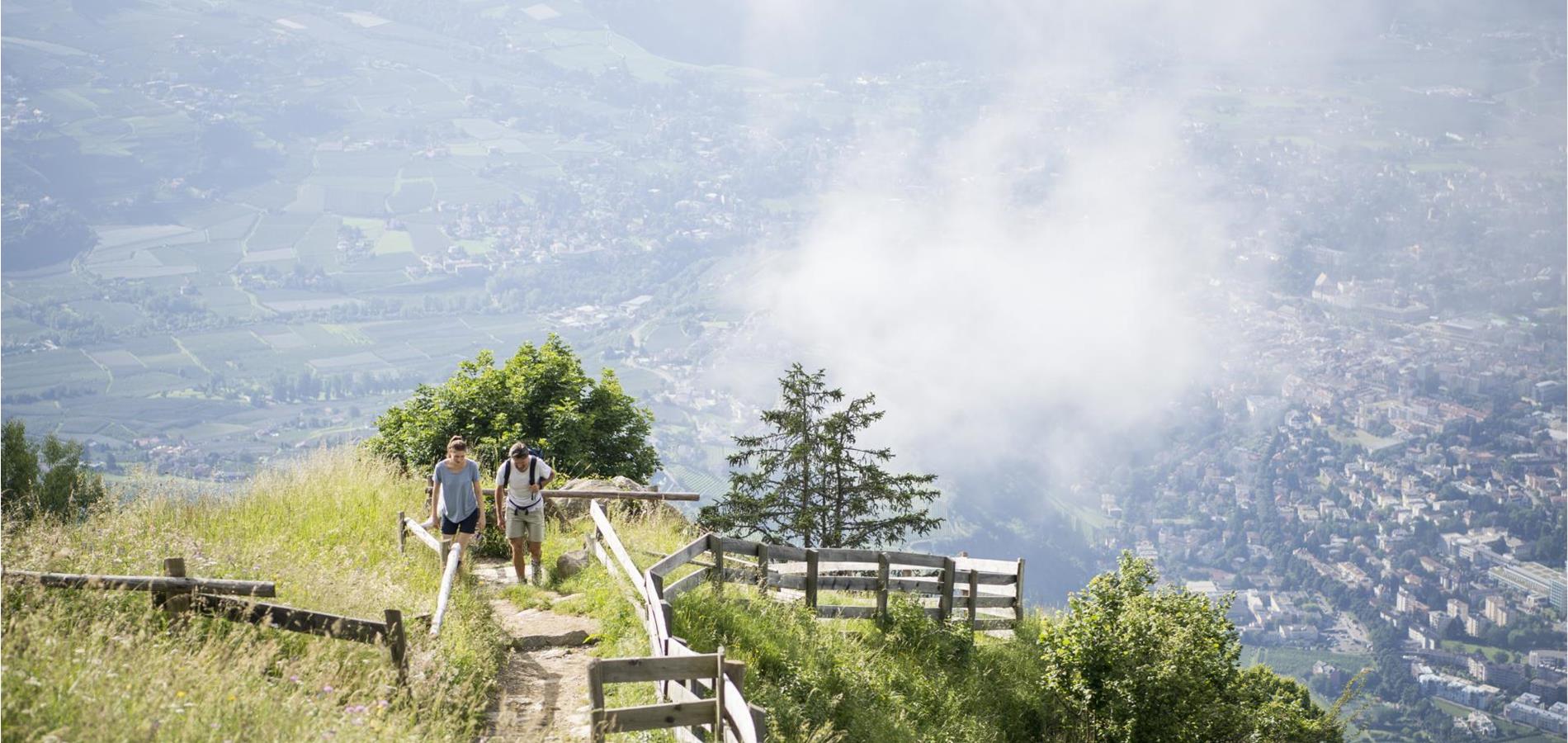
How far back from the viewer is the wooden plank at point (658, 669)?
8.36m

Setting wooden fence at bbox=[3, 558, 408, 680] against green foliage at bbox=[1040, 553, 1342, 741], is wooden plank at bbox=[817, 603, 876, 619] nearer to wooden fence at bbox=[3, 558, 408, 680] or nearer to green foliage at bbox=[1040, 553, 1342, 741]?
green foliage at bbox=[1040, 553, 1342, 741]

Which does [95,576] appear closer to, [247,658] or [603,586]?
[247,658]

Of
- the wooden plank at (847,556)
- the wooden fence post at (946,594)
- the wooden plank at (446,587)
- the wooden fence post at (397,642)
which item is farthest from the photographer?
the wooden fence post at (946,594)

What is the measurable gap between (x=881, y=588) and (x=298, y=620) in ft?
28.2

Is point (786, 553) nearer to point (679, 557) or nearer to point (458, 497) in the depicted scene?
point (679, 557)

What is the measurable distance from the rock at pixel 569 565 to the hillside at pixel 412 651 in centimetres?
33

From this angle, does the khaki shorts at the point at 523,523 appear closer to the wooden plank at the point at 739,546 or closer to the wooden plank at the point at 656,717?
the wooden plank at the point at 739,546

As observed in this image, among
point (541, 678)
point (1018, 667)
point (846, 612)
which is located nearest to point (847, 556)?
point (846, 612)

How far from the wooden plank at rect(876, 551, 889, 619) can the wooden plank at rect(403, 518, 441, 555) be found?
18.9ft

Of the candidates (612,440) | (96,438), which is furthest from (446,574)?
(96,438)

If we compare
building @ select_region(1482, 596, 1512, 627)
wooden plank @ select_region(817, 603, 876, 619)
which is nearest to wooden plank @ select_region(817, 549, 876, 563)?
wooden plank @ select_region(817, 603, 876, 619)

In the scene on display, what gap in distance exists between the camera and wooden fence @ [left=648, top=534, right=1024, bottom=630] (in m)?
13.0

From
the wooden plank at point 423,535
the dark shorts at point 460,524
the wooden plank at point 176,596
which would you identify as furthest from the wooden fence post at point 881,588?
the wooden plank at point 176,596

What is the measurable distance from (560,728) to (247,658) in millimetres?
2506
